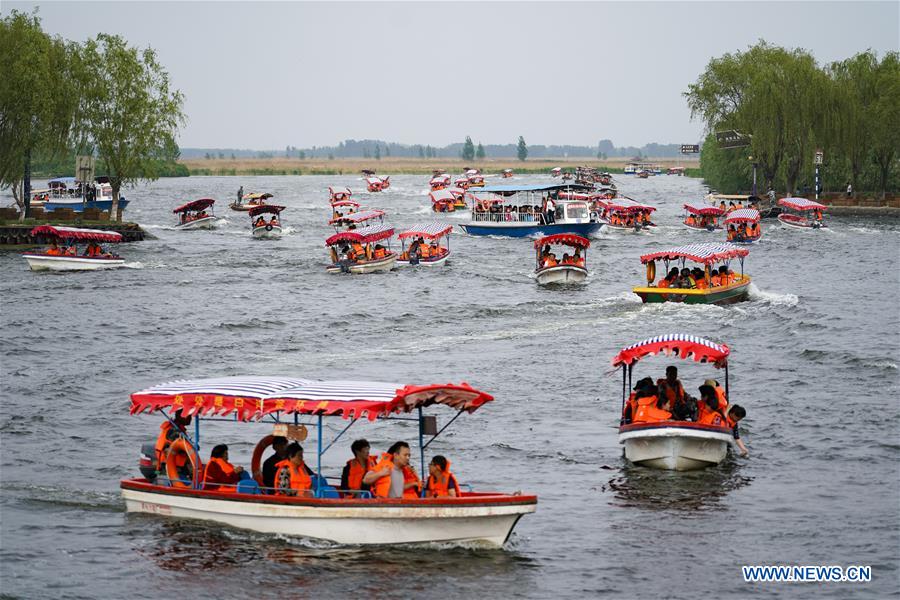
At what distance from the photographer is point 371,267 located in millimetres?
61844

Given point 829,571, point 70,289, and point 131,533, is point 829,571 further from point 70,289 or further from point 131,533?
point 70,289

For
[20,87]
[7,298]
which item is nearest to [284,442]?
[7,298]

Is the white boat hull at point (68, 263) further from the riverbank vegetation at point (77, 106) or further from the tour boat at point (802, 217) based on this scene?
the tour boat at point (802, 217)

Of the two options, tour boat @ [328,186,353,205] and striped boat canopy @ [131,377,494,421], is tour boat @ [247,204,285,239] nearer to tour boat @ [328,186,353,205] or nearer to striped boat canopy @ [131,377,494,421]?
tour boat @ [328,186,353,205]

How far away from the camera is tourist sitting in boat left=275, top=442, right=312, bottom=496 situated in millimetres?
19508

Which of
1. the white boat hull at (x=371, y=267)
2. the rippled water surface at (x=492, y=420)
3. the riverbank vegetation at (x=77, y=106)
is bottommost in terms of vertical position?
the rippled water surface at (x=492, y=420)

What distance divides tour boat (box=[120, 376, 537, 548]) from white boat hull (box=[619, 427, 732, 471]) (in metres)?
5.49

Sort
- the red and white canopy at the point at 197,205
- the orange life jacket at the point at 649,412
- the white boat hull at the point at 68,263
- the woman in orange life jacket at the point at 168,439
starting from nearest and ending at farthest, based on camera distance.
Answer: the woman in orange life jacket at the point at 168,439
the orange life jacket at the point at 649,412
the white boat hull at the point at 68,263
the red and white canopy at the point at 197,205

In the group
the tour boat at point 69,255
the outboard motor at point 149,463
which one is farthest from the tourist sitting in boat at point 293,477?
the tour boat at point 69,255

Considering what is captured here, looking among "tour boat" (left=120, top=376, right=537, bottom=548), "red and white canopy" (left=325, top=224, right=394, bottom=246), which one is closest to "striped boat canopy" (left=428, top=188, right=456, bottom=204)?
"red and white canopy" (left=325, top=224, right=394, bottom=246)

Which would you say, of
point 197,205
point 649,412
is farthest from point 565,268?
point 197,205

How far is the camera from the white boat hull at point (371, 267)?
6159 cm

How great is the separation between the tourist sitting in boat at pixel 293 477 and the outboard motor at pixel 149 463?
2.66 metres

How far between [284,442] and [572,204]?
201 ft
